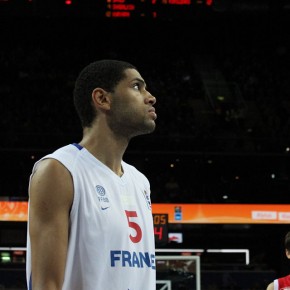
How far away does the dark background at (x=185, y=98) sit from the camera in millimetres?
17828

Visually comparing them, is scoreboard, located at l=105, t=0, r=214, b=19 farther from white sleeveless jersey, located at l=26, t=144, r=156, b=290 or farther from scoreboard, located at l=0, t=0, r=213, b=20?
white sleeveless jersey, located at l=26, t=144, r=156, b=290

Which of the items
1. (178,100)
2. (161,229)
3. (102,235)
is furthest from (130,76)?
(178,100)

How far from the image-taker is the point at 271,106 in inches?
808

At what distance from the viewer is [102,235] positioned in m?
2.41

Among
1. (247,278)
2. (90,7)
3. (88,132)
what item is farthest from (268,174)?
(88,132)

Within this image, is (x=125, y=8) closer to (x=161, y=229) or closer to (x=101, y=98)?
(x=161, y=229)

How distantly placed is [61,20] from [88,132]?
21124 millimetres

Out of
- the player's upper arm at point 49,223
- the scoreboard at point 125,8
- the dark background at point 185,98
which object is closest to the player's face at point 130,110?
the player's upper arm at point 49,223

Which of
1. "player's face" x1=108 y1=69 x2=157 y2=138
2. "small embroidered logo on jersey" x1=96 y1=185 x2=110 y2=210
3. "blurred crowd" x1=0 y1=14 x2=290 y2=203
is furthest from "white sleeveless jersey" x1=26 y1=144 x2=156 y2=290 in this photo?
"blurred crowd" x1=0 y1=14 x2=290 y2=203

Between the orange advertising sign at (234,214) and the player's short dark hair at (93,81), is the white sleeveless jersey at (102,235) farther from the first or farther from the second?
the orange advertising sign at (234,214)

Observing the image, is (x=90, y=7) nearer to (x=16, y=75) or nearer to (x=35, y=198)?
(x=16, y=75)

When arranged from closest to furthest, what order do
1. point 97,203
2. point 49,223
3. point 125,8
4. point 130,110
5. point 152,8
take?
point 49,223
point 97,203
point 130,110
point 152,8
point 125,8

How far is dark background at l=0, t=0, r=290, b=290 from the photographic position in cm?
1783

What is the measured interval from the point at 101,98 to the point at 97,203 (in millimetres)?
441
